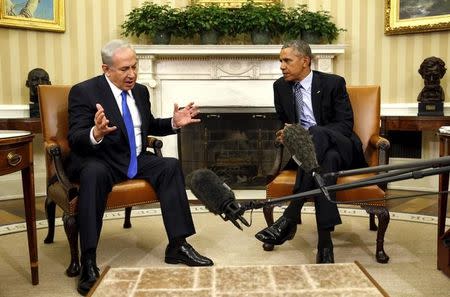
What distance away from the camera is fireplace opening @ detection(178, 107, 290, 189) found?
5.65 meters

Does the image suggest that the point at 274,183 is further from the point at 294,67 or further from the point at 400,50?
the point at 400,50

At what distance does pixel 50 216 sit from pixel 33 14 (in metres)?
2.64

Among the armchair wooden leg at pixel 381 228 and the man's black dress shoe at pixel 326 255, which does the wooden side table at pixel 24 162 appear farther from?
the armchair wooden leg at pixel 381 228

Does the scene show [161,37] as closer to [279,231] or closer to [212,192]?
[279,231]

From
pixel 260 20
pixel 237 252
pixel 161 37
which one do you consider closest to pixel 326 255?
pixel 237 252

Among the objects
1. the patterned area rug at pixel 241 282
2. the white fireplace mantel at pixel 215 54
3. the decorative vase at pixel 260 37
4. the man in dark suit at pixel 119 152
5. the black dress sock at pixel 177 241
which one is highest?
the decorative vase at pixel 260 37

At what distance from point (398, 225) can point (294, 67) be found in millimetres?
1520

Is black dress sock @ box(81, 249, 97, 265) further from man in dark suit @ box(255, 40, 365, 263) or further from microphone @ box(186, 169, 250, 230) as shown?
microphone @ box(186, 169, 250, 230)

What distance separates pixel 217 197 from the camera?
2.61 feet

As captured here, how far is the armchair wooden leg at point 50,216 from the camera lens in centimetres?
347

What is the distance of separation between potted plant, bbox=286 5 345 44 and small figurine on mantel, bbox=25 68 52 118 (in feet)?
8.05

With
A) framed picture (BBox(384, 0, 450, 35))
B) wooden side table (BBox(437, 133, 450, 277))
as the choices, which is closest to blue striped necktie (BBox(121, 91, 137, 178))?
wooden side table (BBox(437, 133, 450, 277))

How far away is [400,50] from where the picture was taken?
5.56 metres

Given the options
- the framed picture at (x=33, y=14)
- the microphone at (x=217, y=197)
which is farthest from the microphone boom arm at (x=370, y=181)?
the framed picture at (x=33, y=14)
